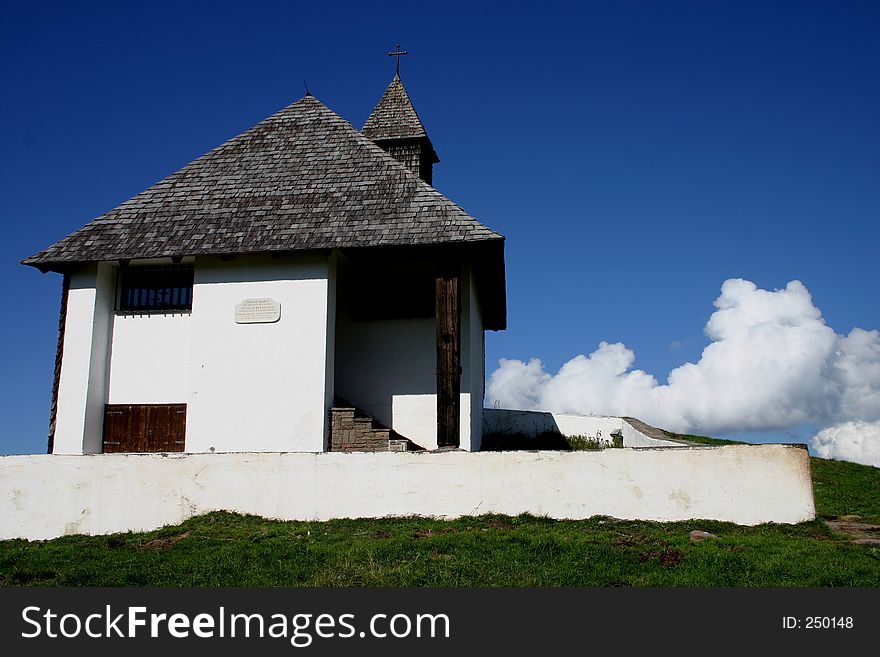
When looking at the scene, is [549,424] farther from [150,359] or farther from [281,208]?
[150,359]

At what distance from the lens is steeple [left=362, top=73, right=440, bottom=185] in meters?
23.4

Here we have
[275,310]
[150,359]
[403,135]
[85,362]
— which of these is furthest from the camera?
[403,135]

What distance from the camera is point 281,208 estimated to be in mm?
18031

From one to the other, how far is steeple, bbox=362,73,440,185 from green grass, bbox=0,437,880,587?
42.5 feet

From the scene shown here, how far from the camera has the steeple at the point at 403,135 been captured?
23.4m

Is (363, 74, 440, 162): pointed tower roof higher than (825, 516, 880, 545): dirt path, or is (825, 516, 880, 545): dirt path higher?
(363, 74, 440, 162): pointed tower roof

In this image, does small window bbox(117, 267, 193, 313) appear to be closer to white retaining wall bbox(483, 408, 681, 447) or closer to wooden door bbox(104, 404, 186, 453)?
wooden door bbox(104, 404, 186, 453)

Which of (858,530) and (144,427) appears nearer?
(858,530)

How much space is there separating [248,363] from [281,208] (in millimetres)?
3378

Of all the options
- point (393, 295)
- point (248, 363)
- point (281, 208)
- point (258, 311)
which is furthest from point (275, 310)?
point (393, 295)

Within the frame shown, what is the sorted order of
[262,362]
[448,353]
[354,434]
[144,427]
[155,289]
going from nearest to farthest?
[448,353]
[354,434]
[262,362]
[144,427]
[155,289]

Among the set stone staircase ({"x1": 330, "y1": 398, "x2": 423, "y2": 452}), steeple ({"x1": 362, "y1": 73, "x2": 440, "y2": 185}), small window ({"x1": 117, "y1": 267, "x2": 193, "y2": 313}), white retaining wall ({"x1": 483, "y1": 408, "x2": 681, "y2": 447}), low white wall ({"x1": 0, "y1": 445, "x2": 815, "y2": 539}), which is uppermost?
steeple ({"x1": 362, "y1": 73, "x2": 440, "y2": 185})

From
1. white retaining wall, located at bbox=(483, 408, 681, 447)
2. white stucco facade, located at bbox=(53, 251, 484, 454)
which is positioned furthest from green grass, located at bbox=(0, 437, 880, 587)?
white retaining wall, located at bbox=(483, 408, 681, 447)

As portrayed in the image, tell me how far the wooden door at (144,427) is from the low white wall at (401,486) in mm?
3454
